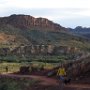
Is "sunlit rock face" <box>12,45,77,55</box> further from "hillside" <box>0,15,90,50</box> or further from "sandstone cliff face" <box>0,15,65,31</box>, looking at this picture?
"sandstone cliff face" <box>0,15,65,31</box>

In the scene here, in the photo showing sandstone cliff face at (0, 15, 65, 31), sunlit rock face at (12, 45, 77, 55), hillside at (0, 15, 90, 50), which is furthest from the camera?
sandstone cliff face at (0, 15, 65, 31)

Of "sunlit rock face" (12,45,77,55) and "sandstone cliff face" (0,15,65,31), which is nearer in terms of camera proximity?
"sunlit rock face" (12,45,77,55)

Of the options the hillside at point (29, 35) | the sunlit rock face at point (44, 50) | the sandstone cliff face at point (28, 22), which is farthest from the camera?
the sandstone cliff face at point (28, 22)

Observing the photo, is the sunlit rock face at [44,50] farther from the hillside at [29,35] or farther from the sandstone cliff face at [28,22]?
the sandstone cliff face at [28,22]

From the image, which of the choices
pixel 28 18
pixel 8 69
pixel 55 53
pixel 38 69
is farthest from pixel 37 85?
pixel 28 18

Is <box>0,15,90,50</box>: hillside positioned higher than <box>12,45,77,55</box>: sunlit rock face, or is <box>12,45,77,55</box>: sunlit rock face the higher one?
<box>0,15,90,50</box>: hillside

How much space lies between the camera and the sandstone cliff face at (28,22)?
164750mm

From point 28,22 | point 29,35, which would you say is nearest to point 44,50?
point 29,35

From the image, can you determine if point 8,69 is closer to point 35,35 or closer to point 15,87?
point 15,87

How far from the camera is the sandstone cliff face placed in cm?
16475

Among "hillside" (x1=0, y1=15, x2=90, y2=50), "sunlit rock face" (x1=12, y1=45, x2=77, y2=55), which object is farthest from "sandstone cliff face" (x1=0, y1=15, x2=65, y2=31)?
"sunlit rock face" (x1=12, y1=45, x2=77, y2=55)

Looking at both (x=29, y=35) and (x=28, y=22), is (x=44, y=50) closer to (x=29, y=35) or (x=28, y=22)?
(x=29, y=35)

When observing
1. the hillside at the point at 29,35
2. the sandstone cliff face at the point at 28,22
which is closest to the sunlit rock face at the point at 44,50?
the hillside at the point at 29,35

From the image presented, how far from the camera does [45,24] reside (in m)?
180
